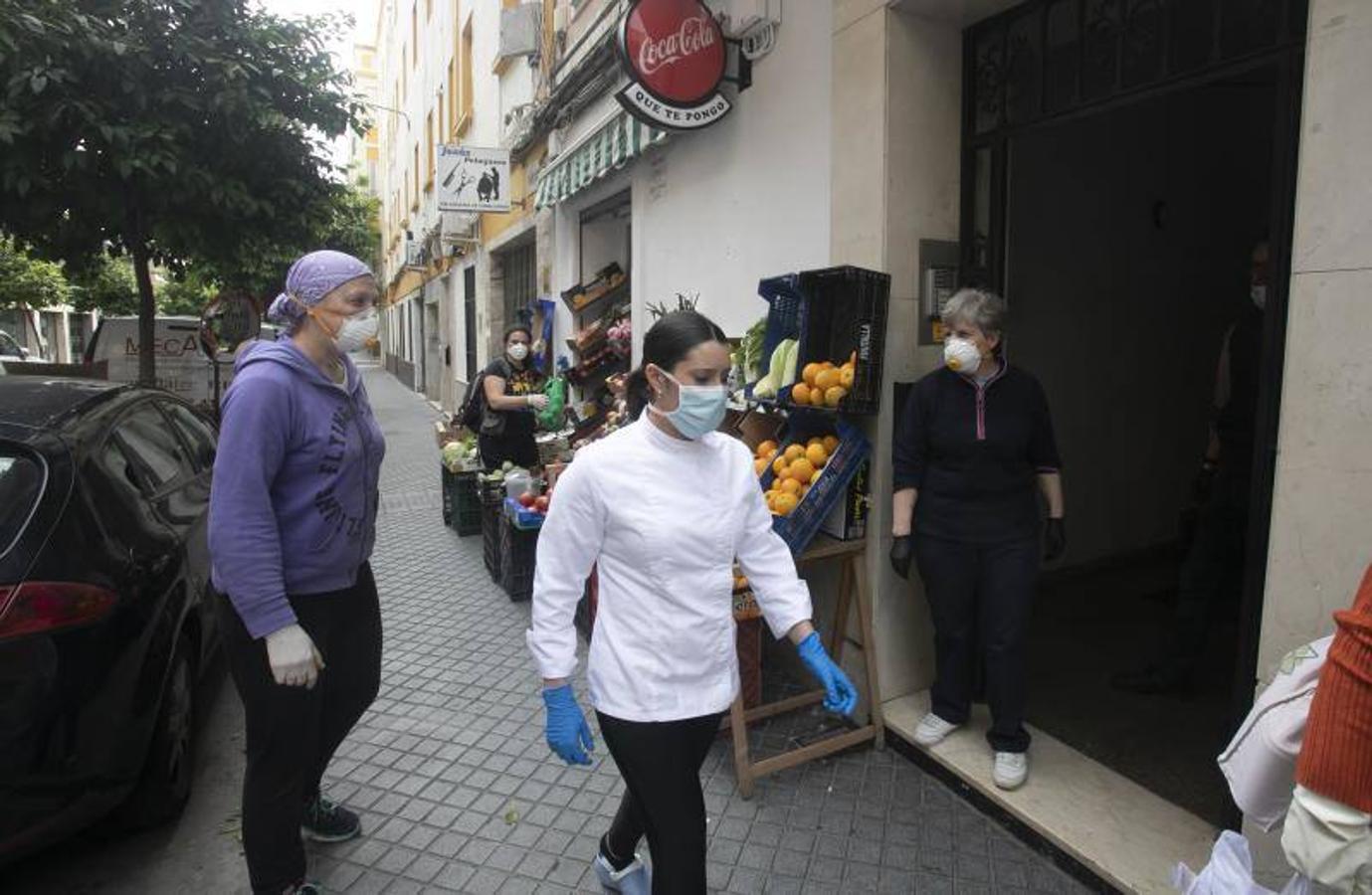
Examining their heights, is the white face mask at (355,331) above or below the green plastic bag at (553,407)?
above

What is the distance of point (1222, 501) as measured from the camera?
12.6 feet

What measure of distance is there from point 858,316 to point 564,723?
2.15 m

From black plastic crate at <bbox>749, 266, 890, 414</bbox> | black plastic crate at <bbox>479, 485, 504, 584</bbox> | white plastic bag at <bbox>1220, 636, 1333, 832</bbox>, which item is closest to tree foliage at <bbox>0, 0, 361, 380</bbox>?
black plastic crate at <bbox>479, 485, 504, 584</bbox>

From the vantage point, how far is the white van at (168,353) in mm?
12273

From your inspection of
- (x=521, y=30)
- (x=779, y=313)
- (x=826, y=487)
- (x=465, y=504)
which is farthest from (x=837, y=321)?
(x=521, y=30)

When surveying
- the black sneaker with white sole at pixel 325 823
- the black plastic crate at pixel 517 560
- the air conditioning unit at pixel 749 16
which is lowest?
the black sneaker with white sole at pixel 325 823

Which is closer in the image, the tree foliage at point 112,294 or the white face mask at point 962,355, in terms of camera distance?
the white face mask at point 962,355

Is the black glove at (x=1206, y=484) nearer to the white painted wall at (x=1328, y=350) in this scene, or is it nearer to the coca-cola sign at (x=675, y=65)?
the white painted wall at (x=1328, y=350)

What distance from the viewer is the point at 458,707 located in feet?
13.8

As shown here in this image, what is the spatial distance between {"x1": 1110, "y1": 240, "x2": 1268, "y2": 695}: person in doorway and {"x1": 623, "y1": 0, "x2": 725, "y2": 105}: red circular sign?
9.77 ft

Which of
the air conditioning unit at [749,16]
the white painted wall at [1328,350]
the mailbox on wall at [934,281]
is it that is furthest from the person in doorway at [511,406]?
the white painted wall at [1328,350]

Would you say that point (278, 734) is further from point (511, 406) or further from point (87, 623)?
point (511, 406)

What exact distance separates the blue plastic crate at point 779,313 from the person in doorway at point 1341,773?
2.61 meters

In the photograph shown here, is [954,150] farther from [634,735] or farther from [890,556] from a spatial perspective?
[634,735]
